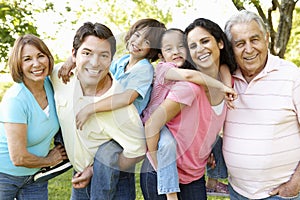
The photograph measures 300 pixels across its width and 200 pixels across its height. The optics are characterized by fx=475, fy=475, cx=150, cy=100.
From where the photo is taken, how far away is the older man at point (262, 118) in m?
2.77

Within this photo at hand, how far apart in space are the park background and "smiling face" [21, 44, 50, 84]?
119 inches

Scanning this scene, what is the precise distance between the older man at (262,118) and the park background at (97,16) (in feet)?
9.86

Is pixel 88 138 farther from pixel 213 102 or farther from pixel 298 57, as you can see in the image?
pixel 298 57

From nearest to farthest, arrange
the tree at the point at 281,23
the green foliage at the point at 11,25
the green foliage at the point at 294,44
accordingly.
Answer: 1. the green foliage at the point at 11,25
2. the tree at the point at 281,23
3. the green foliage at the point at 294,44

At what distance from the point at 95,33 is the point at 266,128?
45.6 inches

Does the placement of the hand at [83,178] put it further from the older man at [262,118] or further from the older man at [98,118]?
the older man at [262,118]

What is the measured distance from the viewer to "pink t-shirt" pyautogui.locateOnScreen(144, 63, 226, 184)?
2.74 metres

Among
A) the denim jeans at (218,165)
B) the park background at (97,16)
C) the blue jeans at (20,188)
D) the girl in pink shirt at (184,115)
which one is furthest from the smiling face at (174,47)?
the park background at (97,16)

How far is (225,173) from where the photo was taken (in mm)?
3213

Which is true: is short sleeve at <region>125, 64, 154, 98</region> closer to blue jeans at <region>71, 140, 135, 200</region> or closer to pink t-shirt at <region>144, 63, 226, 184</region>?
pink t-shirt at <region>144, 63, 226, 184</region>

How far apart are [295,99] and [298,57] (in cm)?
1090

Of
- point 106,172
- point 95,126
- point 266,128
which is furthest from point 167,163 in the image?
point 266,128

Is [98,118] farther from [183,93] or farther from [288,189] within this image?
[288,189]

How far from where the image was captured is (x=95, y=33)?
9.30 ft
